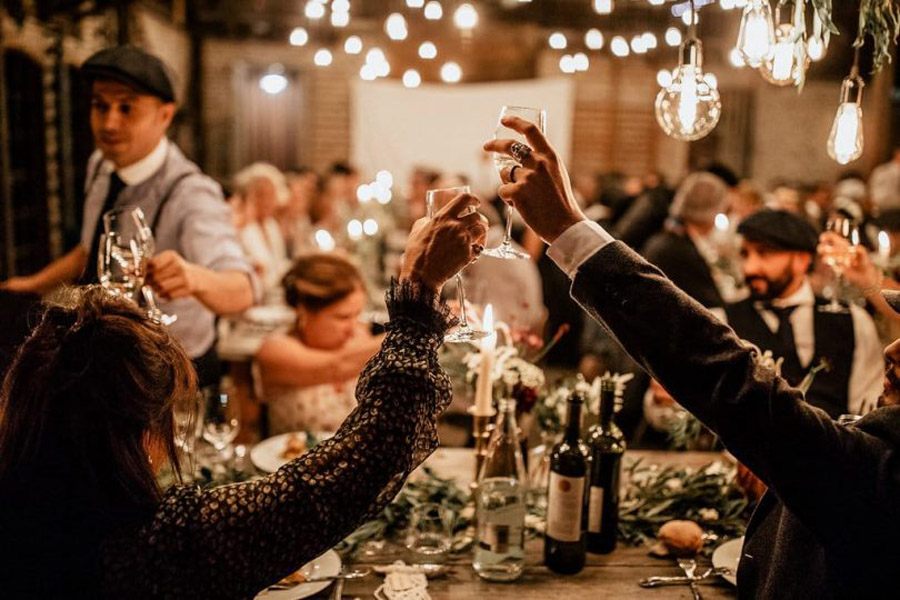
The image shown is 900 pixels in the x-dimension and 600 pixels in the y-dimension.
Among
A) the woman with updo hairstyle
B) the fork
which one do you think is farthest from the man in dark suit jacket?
the woman with updo hairstyle

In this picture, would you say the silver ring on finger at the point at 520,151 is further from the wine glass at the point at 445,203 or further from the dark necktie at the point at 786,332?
the dark necktie at the point at 786,332

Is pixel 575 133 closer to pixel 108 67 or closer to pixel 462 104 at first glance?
pixel 462 104

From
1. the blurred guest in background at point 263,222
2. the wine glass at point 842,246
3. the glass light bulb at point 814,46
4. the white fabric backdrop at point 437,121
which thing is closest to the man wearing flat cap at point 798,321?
the wine glass at point 842,246

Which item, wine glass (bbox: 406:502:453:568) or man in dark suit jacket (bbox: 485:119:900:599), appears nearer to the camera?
man in dark suit jacket (bbox: 485:119:900:599)

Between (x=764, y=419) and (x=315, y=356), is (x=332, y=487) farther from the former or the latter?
(x=315, y=356)

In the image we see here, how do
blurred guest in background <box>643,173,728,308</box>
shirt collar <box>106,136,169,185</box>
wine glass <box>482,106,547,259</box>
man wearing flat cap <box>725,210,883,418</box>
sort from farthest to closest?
blurred guest in background <box>643,173,728,308</box> → man wearing flat cap <box>725,210,883,418</box> → shirt collar <box>106,136,169,185</box> → wine glass <box>482,106,547,259</box>

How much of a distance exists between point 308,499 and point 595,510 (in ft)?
2.82

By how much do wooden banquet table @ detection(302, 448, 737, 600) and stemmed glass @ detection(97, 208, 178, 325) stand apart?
2.51 feet

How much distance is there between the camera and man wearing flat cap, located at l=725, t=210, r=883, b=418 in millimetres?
2721

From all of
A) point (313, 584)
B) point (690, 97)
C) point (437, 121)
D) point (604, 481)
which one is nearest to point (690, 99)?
point (690, 97)

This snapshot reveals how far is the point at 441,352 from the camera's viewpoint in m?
2.20

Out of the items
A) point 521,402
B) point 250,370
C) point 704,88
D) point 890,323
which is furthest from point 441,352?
point 250,370

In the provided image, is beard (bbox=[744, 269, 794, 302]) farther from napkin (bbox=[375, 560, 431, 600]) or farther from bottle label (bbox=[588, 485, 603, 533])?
napkin (bbox=[375, 560, 431, 600])

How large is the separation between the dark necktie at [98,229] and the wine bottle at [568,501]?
140 centimetres
